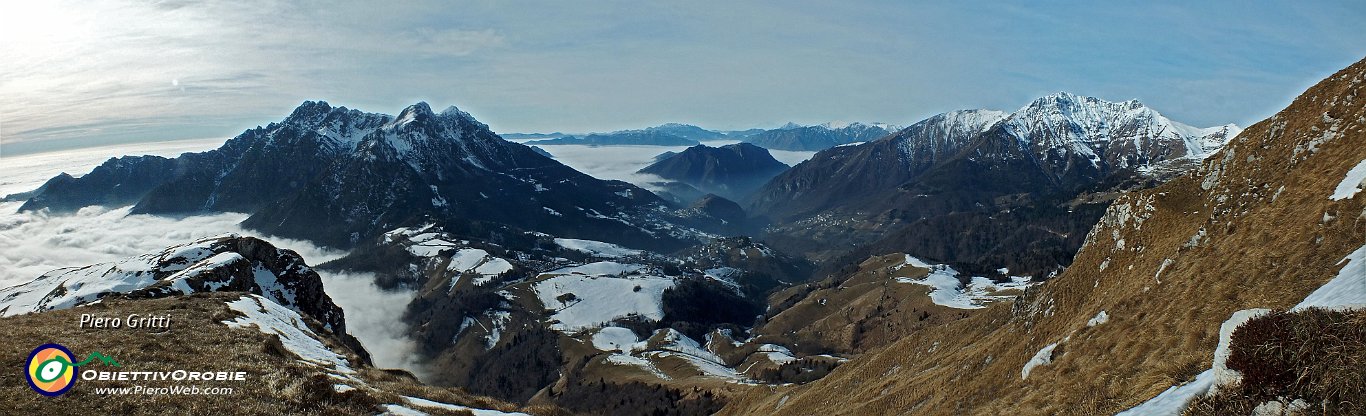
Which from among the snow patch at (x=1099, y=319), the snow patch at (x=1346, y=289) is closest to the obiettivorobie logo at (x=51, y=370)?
the snow patch at (x=1346, y=289)

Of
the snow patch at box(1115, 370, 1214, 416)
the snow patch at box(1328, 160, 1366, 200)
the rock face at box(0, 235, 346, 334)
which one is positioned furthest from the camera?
the rock face at box(0, 235, 346, 334)

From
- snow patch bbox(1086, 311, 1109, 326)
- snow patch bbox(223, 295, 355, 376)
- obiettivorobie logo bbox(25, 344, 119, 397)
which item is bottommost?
snow patch bbox(223, 295, 355, 376)

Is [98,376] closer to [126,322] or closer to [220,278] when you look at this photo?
[126,322]

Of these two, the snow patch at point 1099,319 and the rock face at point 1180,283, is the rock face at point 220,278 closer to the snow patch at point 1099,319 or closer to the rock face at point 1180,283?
the rock face at point 1180,283

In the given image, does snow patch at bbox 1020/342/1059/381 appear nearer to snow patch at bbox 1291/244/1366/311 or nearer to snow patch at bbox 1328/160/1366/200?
snow patch at bbox 1291/244/1366/311

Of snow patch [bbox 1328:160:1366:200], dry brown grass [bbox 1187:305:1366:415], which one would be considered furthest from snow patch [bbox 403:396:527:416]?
snow patch [bbox 1328:160:1366:200]
